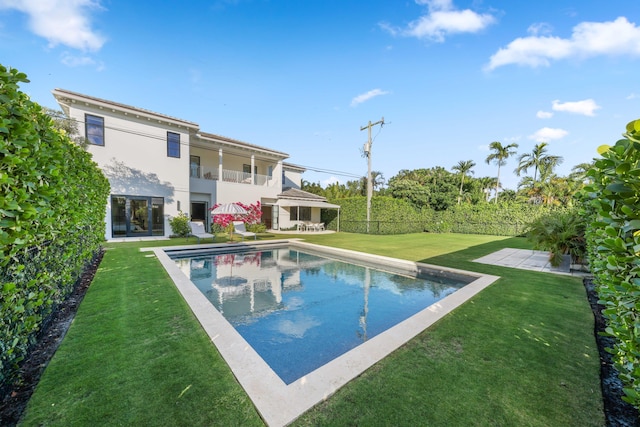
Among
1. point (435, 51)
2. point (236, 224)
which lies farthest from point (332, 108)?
point (236, 224)

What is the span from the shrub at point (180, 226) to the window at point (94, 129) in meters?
5.72

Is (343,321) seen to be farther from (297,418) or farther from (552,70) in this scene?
(552,70)

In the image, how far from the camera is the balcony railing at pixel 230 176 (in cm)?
1955

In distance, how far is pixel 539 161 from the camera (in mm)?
33750

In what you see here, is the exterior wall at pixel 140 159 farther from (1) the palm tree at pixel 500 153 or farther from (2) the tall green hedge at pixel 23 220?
(1) the palm tree at pixel 500 153

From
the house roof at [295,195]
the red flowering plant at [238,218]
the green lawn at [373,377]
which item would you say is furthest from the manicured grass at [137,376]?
the house roof at [295,195]

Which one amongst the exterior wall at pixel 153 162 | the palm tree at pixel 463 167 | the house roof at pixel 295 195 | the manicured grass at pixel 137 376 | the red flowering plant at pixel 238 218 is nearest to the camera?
the manicured grass at pixel 137 376

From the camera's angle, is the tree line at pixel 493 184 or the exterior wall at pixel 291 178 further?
the tree line at pixel 493 184

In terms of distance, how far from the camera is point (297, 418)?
2.28m

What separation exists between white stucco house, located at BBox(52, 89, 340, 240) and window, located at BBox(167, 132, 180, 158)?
6 centimetres

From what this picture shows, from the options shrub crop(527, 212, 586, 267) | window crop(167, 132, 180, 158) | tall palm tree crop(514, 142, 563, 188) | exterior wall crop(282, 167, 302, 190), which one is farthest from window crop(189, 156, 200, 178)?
tall palm tree crop(514, 142, 563, 188)

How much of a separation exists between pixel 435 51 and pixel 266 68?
9.54 metres

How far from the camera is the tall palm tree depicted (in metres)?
33.1

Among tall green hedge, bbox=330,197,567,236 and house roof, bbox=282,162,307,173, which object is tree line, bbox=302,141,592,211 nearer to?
tall green hedge, bbox=330,197,567,236
